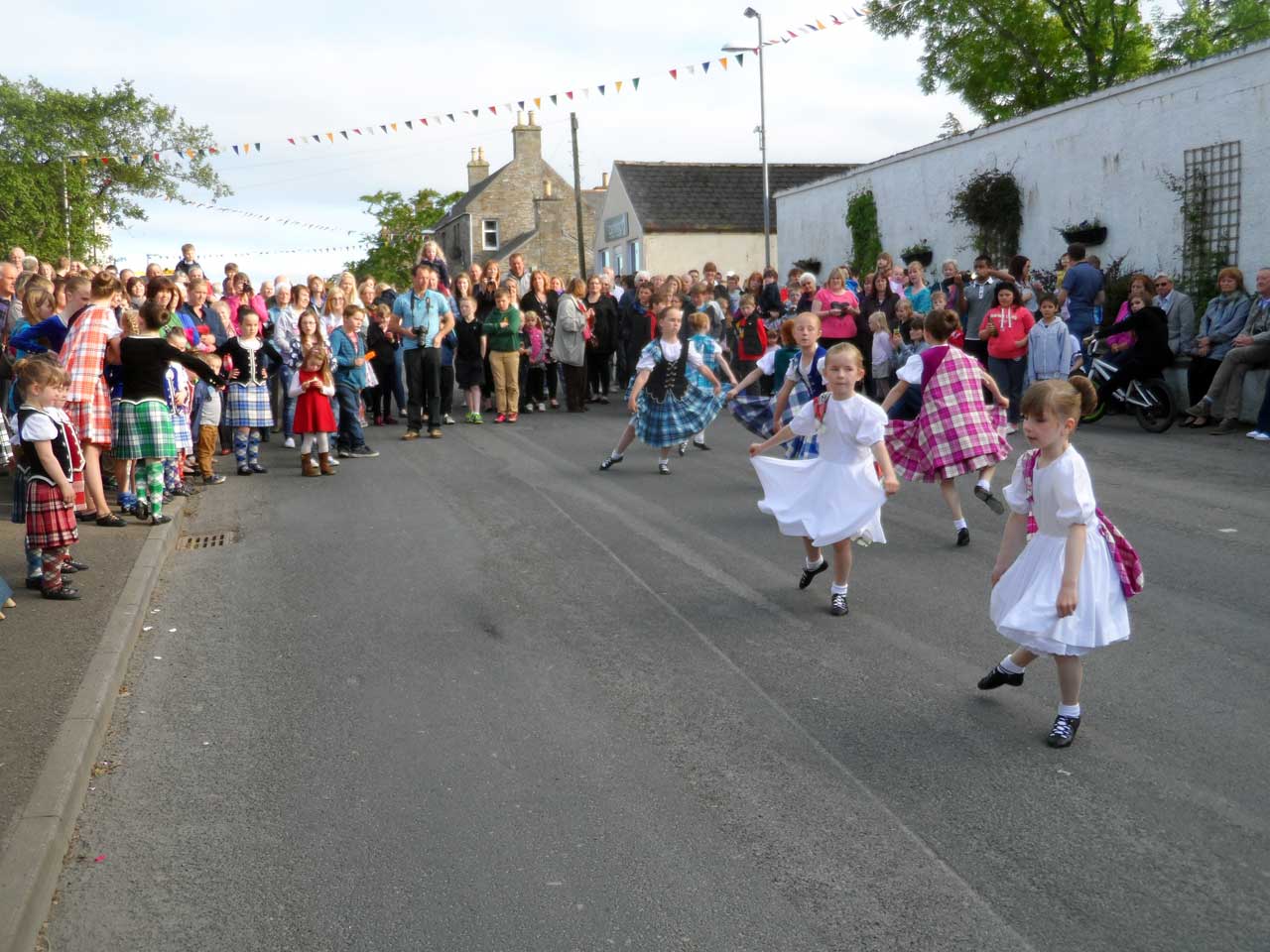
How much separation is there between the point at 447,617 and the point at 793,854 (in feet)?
11.9

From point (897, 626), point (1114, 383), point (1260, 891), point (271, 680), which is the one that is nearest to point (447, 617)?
point (271, 680)

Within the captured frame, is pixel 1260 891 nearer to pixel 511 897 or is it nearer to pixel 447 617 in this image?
pixel 511 897

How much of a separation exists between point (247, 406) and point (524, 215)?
61274mm

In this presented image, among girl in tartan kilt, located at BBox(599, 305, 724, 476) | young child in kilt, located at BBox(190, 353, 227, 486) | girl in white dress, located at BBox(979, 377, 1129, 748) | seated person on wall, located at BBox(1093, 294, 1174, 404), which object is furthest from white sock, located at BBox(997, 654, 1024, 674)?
seated person on wall, located at BBox(1093, 294, 1174, 404)

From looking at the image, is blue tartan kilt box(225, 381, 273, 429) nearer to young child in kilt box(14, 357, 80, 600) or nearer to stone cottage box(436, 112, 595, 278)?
young child in kilt box(14, 357, 80, 600)

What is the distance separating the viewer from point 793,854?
4.28 metres

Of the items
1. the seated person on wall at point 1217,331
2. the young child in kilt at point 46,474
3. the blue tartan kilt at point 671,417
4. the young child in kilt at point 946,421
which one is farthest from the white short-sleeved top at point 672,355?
the young child in kilt at point 46,474

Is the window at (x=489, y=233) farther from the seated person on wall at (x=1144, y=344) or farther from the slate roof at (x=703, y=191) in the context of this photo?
the seated person on wall at (x=1144, y=344)

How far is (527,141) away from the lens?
73.4m

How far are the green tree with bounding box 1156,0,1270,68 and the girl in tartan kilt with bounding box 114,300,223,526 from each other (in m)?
36.9

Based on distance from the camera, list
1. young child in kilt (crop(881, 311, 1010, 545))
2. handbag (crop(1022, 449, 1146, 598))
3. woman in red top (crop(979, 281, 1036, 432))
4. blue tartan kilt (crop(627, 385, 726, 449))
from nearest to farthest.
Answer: handbag (crop(1022, 449, 1146, 598)) → young child in kilt (crop(881, 311, 1010, 545)) → blue tartan kilt (crop(627, 385, 726, 449)) → woman in red top (crop(979, 281, 1036, 432))

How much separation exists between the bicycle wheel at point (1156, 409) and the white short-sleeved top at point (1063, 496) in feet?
34.3

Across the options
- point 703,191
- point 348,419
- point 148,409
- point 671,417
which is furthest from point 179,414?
point 703,191

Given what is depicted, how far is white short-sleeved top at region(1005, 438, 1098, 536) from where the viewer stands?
5.16 metres
